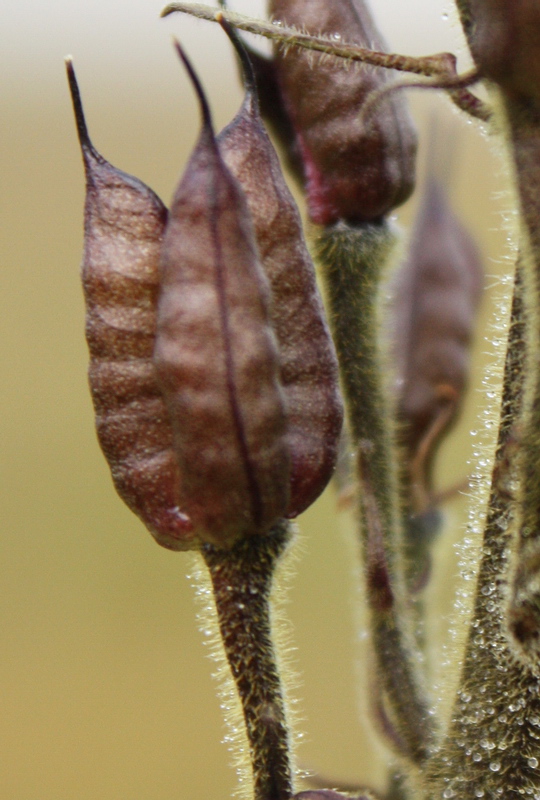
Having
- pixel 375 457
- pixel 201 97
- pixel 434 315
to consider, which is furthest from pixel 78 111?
pixel 434 315

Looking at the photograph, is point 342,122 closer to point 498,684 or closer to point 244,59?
point 244,59

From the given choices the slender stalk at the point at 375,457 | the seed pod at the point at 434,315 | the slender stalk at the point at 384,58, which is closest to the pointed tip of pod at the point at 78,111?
the slender stalk at the point at 384,58

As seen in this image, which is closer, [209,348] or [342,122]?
[209,348]

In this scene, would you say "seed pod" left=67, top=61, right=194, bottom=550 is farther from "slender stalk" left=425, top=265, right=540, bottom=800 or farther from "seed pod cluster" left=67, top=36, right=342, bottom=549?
"slender stalk" left=425, top=265, right=540, bottom=800

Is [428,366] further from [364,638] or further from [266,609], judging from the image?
[266,609]

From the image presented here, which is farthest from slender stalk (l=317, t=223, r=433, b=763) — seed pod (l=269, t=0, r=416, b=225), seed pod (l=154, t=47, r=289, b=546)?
seed pod (l=154, t=47, r=289, b=546)

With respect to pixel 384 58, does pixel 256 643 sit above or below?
below

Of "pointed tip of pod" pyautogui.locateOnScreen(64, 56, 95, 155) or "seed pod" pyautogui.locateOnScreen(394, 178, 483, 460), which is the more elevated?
"pointed tip of pod" pyautogui.locateOnScreen(64, 56, 95, 155)

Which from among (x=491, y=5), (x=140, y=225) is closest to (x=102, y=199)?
(x=140, y=225)
